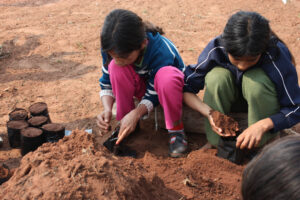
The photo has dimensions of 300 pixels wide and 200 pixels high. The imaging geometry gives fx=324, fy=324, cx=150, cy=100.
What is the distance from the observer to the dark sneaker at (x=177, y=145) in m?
2.84

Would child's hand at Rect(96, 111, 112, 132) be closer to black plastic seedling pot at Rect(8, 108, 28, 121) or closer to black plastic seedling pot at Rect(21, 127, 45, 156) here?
black plastic seedling pot at Rect(21, 127, 45, 156)

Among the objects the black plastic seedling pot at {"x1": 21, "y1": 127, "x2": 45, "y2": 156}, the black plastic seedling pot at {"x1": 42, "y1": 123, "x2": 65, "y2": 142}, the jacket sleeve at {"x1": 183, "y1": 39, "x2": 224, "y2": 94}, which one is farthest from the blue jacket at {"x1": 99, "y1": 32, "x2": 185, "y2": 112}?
the black plastic seedling pot at {"x1": 21, "y1": 127, "x2": 45, "y2": 156}

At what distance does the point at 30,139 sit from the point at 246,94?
6.14 feet

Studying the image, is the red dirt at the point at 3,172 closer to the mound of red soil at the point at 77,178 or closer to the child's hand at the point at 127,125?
the mound of red soil at the point at 77,178

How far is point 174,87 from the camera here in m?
2.74

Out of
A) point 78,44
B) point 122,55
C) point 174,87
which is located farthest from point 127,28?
point 78,44

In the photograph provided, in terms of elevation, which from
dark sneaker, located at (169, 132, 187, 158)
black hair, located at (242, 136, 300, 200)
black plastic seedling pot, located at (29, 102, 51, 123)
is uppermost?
black hair, located at (242, 136, 300, 200)

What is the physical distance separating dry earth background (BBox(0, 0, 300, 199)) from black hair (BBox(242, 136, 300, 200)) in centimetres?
81

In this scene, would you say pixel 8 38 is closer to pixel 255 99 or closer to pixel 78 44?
pixel 78 44

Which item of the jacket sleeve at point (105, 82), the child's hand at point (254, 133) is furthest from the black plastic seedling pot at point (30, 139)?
the child's hand at point (254, 133)

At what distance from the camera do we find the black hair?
1.09 metres

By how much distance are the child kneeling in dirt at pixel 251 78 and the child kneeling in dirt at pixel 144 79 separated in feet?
0.65

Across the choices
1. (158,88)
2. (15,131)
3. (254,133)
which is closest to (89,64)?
(15,131)

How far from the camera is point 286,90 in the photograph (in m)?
2.43
